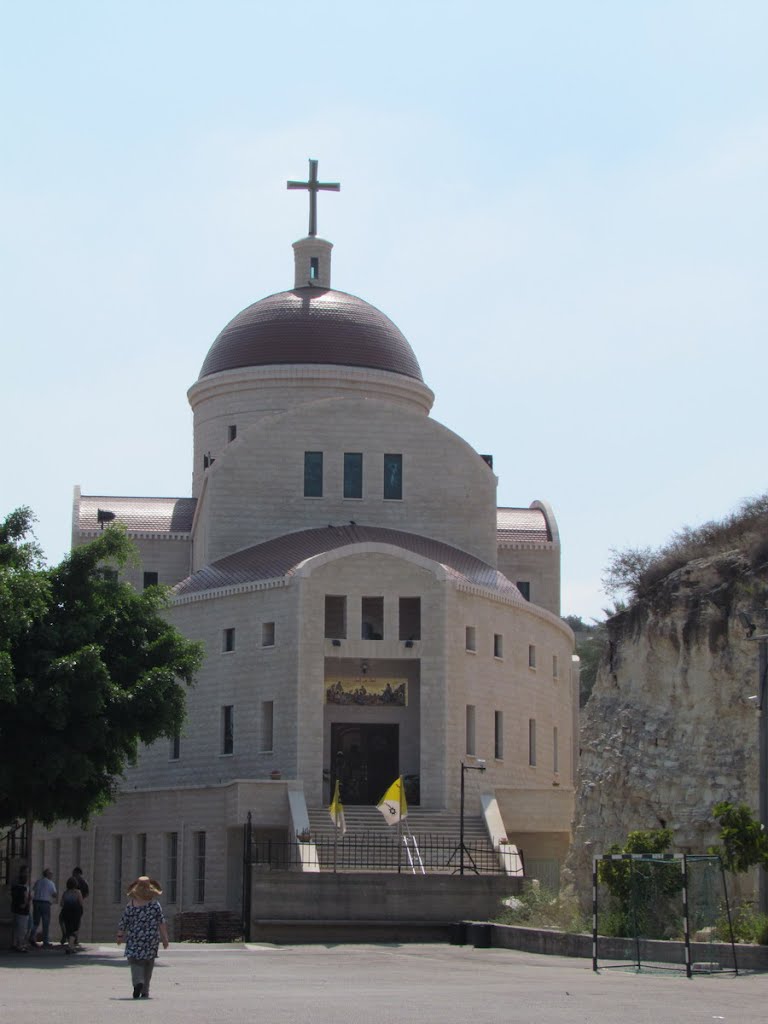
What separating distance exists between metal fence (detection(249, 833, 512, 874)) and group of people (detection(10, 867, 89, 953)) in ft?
31.3

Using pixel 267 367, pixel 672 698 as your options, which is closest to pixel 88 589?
pixel 672 698

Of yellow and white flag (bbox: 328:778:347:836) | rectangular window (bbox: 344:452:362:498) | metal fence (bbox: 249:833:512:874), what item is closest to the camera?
metal fence (bbox: 249:833:512:874)

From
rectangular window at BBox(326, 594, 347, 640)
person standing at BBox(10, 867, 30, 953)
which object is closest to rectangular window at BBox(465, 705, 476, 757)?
rectangular window at BBox(326, 594, 347, 640)

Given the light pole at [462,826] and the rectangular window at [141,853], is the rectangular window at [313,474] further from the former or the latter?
the rectangular window at [141,853]

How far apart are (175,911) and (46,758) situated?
1532cm

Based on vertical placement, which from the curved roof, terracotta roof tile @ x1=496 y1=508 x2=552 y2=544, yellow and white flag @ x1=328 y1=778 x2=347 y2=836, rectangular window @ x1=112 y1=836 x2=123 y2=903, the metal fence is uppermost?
terracotta roof tile @ x1=496 y1=508 x2=552 y2=544

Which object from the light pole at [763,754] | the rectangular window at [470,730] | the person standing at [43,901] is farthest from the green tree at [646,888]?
the rectangular window at [470,730]

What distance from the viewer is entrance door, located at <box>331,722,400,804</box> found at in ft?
152

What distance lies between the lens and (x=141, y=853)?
147 feet

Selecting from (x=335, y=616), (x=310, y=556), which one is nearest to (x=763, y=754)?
(x=310, y=556)

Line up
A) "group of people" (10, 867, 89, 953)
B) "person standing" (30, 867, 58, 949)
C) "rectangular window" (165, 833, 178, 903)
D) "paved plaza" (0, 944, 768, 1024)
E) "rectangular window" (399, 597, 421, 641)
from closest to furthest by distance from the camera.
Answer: "paved plaza" (0, 944, 768, 1024), "group of people" (10, 867, 89, 953), "person standing" (30, 867, 58, 949), "rectangular window" (165, 833, 178, 903), "rectangular window" (399, 597, 421, 641)

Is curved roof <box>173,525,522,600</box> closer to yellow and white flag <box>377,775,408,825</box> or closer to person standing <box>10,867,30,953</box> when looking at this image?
yellow and white flag <box>377,775,408,825</box>

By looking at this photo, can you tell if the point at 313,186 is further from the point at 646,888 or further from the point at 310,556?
the point at 646,888

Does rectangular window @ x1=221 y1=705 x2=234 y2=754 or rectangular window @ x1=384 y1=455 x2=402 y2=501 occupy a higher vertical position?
rectangular window @ x1=384 y1=455 x2=402 y2=501
